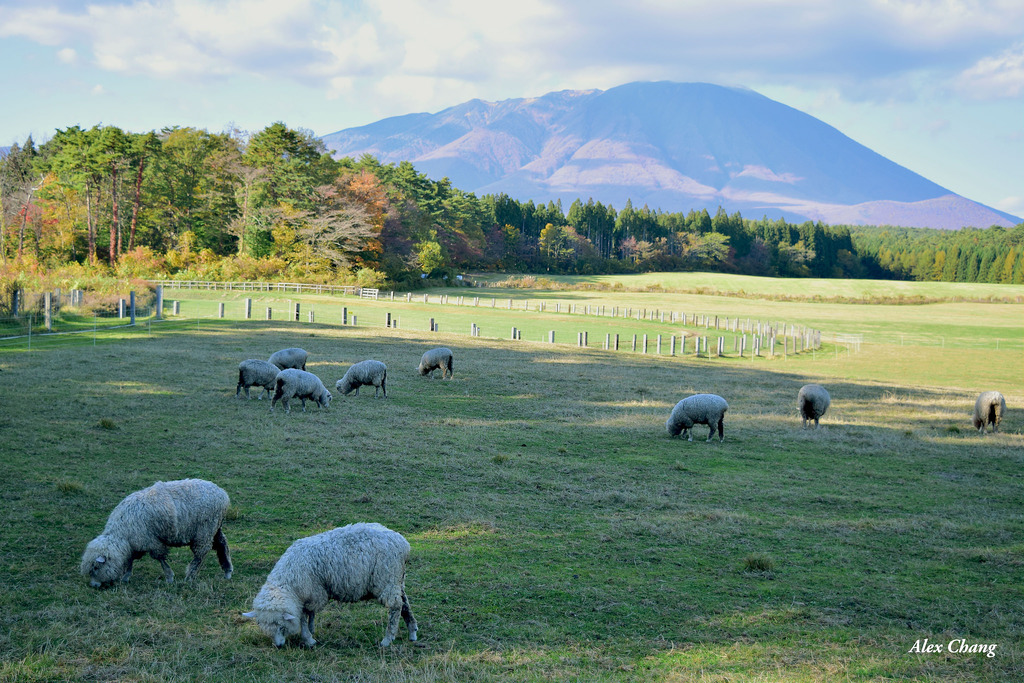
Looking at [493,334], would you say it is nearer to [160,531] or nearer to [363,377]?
[363,377]

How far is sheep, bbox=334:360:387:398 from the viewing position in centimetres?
2170

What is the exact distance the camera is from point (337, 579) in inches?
285

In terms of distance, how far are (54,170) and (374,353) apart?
6529 cm

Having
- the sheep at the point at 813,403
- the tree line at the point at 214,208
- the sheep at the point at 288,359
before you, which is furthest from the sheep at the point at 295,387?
the tree line at the point at 214,208

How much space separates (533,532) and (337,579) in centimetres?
416

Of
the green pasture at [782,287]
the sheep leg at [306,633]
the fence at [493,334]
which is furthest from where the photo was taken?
the green pasture at [782,287]

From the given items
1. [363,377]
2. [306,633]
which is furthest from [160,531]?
[363,377]

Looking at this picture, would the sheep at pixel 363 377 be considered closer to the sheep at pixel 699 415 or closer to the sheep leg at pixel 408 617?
the sheep at pixel 699 415

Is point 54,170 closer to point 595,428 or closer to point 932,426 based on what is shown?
point 595,428

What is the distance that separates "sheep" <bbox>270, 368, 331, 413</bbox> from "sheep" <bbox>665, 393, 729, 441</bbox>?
9592 mm

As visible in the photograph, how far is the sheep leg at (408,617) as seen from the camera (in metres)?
7.23

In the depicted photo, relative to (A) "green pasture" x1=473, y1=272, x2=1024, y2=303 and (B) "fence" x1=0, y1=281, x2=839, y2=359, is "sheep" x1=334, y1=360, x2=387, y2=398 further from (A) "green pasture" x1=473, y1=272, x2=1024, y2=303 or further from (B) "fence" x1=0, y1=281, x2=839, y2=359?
(A) "green pasture" x1=473, y1=272, x2=1024, y2=303

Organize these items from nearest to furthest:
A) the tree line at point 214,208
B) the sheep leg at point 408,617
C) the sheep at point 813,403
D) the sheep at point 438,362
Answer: the sheep leg at point 408,617, the sheep at point 813,403, the sheep at point 438,362, the tree line at point 214,208

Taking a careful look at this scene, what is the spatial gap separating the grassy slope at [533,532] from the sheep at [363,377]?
1.86 ft
